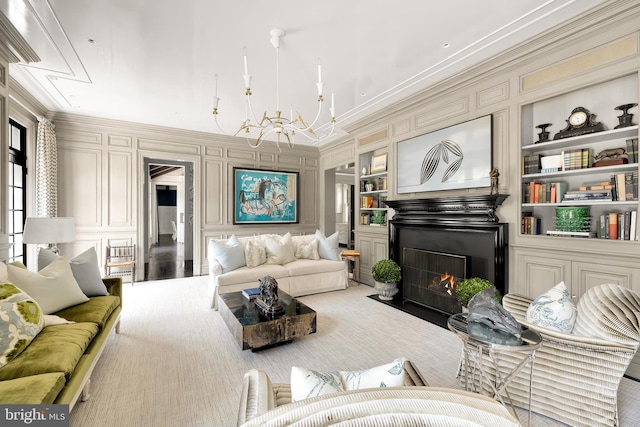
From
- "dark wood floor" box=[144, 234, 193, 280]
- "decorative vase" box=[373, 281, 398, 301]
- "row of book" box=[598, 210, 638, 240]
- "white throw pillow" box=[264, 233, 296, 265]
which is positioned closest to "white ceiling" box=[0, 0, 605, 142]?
"row of book" box=[598, 210, 638, 240]

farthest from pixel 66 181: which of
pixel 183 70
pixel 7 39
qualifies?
pixel 183 70

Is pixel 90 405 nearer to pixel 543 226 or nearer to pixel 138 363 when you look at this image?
pixel 138 363

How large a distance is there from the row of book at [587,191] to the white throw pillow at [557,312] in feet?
3.95

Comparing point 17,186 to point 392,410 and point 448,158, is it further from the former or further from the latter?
point 448,158

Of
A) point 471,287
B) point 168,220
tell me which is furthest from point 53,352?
point 168,220

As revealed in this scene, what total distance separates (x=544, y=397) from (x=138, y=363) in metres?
2.99

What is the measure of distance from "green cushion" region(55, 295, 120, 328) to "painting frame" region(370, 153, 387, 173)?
397 centimetres

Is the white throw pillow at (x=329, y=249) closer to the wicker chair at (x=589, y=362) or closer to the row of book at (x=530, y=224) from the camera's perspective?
the row of book at (x=530, y=224)

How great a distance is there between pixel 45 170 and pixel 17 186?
0.40 meters

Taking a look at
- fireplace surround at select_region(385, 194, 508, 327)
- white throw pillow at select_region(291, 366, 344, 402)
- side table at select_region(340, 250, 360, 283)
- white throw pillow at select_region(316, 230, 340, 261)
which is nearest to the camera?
white throw pillow at select_region(291, 366, 344, 402)

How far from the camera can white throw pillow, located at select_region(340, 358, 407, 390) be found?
96 cm

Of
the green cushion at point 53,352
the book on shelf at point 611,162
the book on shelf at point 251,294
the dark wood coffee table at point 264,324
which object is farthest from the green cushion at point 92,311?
the book on shelf at point 611,162

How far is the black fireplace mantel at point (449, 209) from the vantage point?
122 inches

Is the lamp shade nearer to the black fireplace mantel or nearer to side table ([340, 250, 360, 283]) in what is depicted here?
side table ([340, 250, 360, 283])
